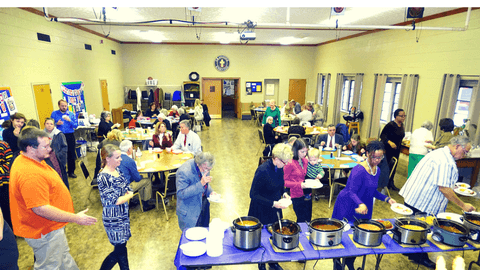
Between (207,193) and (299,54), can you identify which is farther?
(299,54)

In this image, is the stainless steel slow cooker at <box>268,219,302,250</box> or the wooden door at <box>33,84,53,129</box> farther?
the wooden door at <box>33,84,53,129</box>

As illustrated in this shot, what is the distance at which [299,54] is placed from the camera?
1498cm

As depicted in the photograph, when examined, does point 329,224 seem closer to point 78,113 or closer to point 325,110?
point 78,113

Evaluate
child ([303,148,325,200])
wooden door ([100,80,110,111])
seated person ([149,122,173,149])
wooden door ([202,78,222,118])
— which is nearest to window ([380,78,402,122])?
child ([303,148,325,200])

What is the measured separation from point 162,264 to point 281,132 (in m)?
5.22

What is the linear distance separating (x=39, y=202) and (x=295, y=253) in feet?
7.35

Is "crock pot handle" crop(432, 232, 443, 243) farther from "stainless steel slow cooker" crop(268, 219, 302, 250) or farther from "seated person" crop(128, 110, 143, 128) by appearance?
"seated person" crop(128, 110, 143, 128)

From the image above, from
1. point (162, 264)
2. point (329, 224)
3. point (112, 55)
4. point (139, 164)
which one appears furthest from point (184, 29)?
point (329, 224)

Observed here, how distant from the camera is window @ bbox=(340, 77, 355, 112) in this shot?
11383mm

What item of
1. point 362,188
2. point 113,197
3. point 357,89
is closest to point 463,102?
point 357,89

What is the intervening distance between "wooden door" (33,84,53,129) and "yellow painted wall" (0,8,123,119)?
0.49 ft

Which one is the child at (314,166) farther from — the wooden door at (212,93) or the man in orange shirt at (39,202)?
the wooden door at (212,93)

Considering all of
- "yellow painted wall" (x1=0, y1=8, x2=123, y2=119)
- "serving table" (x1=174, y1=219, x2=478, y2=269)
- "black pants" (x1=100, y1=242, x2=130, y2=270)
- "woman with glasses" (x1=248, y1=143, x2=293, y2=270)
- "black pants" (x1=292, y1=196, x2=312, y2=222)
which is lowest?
"black pants" (x1=100, y1=242, x2=130, y2=270)

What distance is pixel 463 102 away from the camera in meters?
6.41
